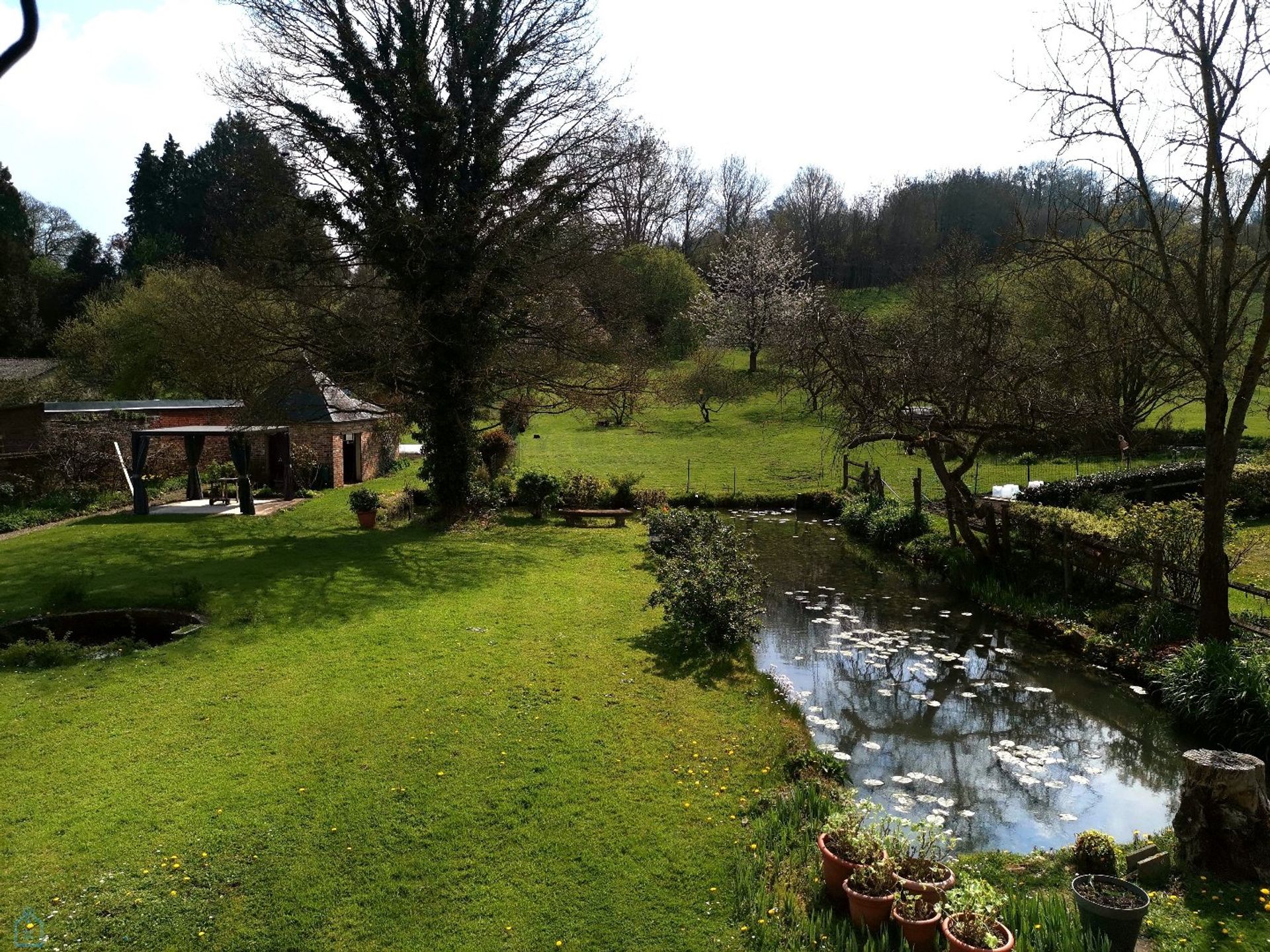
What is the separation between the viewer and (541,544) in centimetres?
1858

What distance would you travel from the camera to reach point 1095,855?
6.02m

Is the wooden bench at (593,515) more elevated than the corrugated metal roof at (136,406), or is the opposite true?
the corrugated metal roof at (136,406)

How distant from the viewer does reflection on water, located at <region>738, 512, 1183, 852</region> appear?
7.78 metres

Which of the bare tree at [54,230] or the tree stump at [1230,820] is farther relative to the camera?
the bare tree at [54,230]

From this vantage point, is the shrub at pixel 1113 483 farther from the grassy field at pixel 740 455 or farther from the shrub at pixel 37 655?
the shrub at pixel 37 655

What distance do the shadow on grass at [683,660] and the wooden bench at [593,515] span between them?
912 centimetres

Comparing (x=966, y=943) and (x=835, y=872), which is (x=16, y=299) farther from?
(x=966, y=943)

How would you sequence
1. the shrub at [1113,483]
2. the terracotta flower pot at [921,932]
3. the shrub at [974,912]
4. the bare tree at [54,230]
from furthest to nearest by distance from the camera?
the bare tree at [54,230]
the shrub at [1113,483]
the terracotta flower pot at [921,932]
the shrub at [974,912]

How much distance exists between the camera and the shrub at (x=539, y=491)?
22281 millimetres

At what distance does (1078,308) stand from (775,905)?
53.4 ft

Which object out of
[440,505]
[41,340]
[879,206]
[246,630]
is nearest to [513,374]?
[440,505]

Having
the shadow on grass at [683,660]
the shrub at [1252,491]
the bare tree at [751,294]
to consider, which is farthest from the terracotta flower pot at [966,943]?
the bare tree at [751,294]

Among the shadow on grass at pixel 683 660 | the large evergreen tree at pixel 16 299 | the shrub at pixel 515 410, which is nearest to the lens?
the shadow on grass at pixel 683 660

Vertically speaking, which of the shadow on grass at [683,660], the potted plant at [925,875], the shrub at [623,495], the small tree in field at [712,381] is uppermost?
the small tree in field at [712,381]
